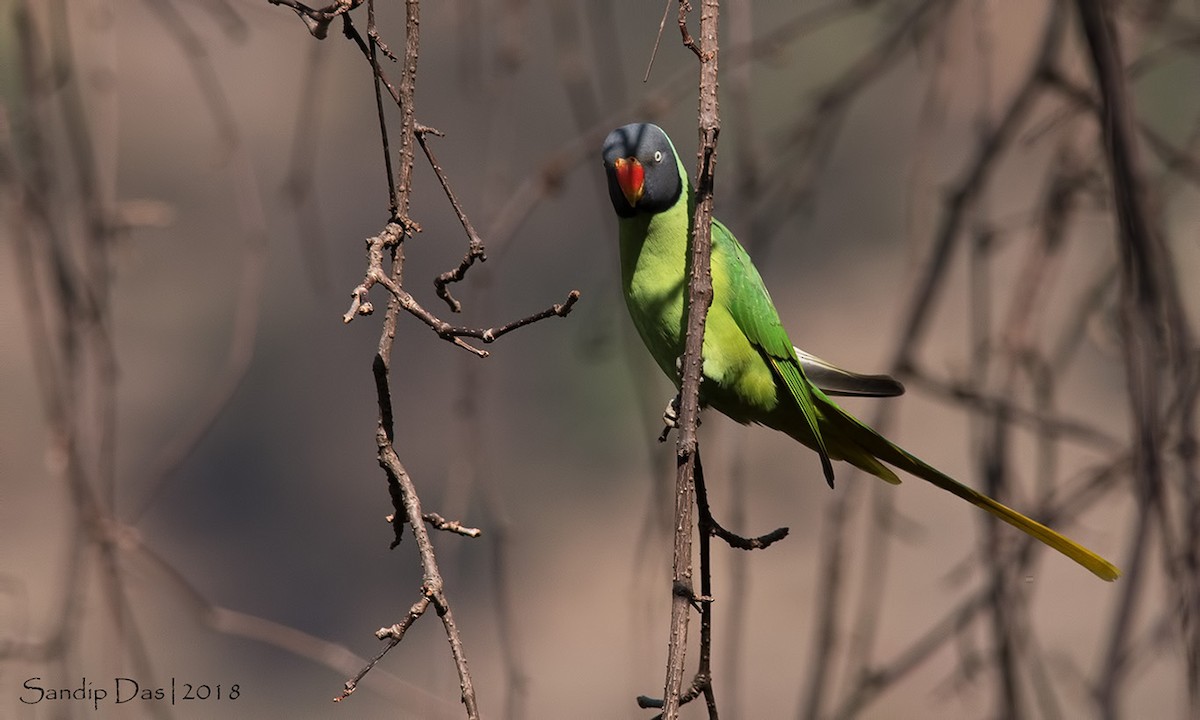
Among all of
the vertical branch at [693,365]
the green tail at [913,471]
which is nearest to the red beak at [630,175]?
the green tail at [913,471]

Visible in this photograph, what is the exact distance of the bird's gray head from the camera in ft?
7.45

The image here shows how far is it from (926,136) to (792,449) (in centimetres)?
490

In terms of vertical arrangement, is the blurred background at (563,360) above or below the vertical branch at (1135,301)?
above

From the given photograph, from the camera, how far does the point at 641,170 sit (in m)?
2.27

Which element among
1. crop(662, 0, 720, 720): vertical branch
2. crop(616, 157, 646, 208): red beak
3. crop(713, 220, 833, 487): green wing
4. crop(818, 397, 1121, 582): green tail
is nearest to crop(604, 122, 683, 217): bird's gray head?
crop(616, 157, 646, 208): red beak

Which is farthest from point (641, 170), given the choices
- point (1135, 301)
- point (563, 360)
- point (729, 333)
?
point (563, 360)

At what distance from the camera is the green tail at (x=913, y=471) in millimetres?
2111

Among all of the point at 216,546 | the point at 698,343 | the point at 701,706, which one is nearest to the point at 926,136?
the point at 698,343

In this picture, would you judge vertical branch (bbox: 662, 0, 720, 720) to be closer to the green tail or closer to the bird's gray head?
the bird's gray head

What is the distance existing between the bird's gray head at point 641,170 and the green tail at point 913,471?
0.54 meters

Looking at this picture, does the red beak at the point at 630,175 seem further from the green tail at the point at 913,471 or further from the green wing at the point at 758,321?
the green tail at the point at 913,471

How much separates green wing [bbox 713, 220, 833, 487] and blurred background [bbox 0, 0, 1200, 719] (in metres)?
0.08

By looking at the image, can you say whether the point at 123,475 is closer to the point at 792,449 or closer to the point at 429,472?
the point at 429,472

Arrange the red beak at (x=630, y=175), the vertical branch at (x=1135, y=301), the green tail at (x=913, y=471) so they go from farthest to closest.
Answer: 1. the red beak at (x=630, y=175)
2. the green tail at (x=913, y=471)
3. the vertical branch at (x=1135, y=301)
